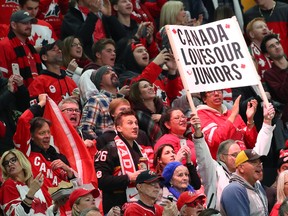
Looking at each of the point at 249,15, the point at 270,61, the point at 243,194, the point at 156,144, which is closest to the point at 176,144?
the point at 156,144

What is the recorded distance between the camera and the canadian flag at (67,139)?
16656 millimetres

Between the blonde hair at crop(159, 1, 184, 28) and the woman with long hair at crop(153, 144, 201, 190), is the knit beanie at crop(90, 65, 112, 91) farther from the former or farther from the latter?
the blonde hair at crop(159, 1, 184, 28)

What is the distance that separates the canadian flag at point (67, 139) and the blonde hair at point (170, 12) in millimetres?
4637

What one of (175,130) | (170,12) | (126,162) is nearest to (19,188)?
(126,162)

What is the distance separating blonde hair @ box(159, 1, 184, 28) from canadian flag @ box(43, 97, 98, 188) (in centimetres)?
464

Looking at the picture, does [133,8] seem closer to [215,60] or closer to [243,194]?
[215,60]

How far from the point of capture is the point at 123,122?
16438mm

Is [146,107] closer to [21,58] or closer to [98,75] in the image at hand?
[98,75]

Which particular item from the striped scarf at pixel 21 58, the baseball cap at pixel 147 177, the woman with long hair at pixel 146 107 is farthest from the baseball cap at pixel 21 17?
the baseball cap at pixel 147 177

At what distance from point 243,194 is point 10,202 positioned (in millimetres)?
2328

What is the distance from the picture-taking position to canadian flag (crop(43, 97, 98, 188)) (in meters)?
16.7

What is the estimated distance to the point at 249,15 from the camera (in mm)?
22703

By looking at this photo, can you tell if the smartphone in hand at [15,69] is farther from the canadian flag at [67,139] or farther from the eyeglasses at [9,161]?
the eyeglasses at [9,161]

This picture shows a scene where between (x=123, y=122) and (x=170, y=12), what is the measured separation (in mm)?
5103
